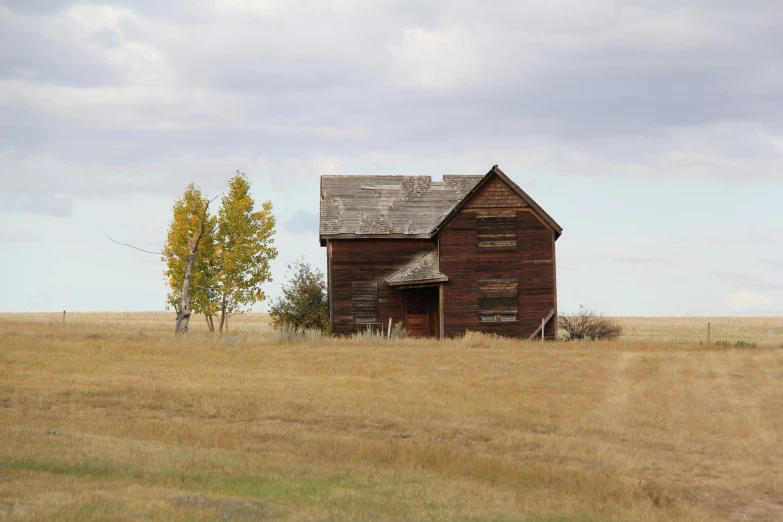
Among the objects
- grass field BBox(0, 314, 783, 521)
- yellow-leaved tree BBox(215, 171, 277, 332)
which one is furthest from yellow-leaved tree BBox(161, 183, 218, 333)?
grass field BBox(0, 314, 783, 521)

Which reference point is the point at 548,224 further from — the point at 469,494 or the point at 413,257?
the point at 469,494

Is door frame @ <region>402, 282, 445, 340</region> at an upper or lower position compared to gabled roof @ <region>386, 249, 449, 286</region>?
lower

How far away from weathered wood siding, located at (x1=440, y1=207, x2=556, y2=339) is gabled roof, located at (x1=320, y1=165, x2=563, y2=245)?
782 mm

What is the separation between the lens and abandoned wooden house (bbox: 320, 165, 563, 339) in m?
40.5

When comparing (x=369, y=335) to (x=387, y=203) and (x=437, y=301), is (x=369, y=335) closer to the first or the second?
(x=437, y=301)

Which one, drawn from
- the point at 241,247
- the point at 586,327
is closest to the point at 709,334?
the point at 586,327

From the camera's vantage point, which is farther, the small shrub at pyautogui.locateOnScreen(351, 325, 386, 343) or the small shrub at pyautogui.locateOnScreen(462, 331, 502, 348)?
the small shrub at pyautogui.locateOnScreen(351, 325, 386, 343)

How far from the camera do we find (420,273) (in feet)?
133

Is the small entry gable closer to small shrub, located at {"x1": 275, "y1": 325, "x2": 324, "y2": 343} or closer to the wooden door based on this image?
the wooden door

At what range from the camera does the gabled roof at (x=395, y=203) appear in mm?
41281

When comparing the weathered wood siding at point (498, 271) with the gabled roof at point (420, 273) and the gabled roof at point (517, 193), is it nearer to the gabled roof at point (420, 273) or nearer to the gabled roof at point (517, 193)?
the gabled roof at point (517, 193)

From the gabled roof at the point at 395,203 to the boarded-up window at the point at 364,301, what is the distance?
95.0 inches

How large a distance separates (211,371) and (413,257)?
15591 mm

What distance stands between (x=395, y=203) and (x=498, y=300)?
7327 millimetres
